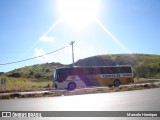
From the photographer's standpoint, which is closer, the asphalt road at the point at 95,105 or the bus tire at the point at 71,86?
→ the asphalt road at the point at 95,105

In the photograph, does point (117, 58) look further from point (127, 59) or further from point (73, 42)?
point (73, 42)

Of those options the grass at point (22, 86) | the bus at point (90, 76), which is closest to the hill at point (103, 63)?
the grass at point (22, 86)

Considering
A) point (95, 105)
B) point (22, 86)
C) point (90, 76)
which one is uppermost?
point (90, 76)

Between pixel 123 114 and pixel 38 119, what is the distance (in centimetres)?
308

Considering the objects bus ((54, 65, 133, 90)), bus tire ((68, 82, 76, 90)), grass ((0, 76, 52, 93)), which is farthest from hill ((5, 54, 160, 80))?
bus tire ((68, 82, 76, 90))

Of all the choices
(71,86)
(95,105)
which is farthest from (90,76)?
(95,105)

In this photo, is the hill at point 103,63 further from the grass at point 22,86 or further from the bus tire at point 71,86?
the bus tire at point 71,86

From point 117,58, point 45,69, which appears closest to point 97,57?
point 117,58

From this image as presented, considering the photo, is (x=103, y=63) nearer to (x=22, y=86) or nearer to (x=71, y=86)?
(x=22, y=86)

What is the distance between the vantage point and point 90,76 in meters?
44.3

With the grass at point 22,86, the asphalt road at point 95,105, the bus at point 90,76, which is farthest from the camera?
the grass at point 22,86

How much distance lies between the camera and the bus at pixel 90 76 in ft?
136

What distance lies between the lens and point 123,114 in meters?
10.7

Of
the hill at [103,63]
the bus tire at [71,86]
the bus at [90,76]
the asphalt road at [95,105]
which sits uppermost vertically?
the hill at [103,63]
